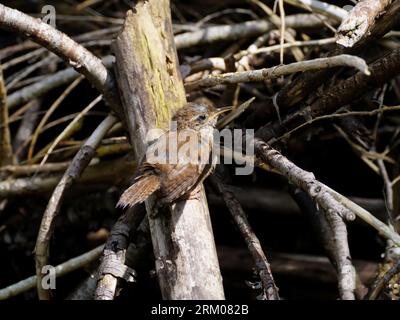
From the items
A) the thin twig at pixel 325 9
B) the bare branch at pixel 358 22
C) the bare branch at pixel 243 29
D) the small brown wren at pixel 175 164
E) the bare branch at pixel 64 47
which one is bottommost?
the small brown wren at pixel 175 164

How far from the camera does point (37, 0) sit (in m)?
4.10

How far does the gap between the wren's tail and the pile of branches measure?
0.39 feet

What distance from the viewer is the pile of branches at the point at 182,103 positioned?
2217 millimetres

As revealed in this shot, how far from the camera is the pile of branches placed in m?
2.22

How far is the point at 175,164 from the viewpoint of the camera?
2443mm

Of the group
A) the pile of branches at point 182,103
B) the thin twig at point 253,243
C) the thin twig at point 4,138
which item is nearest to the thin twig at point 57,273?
the pile of branches at point 182,103

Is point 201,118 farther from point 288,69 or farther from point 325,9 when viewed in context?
point 325,9

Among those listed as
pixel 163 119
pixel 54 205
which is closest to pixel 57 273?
pixel 54 205

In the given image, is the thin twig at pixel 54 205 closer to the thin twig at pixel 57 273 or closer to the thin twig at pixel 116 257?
the thin twig at pixel 57 273

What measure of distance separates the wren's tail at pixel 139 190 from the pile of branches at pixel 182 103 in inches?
4.7

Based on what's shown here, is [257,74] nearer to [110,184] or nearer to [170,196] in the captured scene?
[170,196]

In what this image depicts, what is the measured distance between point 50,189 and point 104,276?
3.59ft

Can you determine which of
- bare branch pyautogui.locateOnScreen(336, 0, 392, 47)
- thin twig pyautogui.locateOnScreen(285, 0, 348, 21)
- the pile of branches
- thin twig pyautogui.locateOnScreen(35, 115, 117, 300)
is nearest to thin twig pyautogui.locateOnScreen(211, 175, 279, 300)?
the pile of branches
